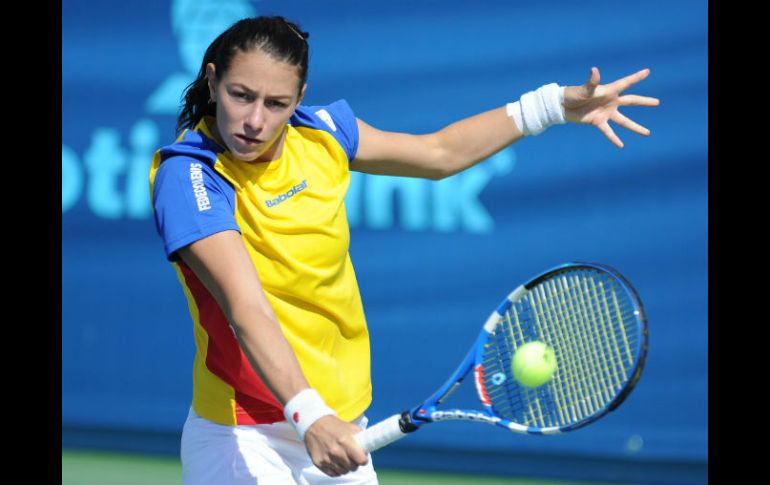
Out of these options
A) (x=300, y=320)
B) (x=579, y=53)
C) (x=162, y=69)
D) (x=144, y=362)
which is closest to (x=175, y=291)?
(x=144, y=362)

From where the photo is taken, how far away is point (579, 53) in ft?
15.4

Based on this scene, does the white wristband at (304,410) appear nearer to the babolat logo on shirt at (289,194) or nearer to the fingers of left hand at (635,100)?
the babolat logo on shirt at (289,194)

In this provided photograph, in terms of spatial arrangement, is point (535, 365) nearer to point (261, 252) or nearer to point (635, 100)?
point (261, 252)

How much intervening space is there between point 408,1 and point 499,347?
2443 millimetres

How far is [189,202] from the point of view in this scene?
2.57 meters

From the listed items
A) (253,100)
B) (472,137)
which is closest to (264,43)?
(253,100)

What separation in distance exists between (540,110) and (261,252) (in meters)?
0.90

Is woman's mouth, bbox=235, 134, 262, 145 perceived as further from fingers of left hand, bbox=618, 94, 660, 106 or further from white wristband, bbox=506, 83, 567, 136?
fingers of left hand, bbox=618, 94, 660, 106

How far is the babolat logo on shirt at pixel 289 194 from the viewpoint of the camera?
9.01 feet

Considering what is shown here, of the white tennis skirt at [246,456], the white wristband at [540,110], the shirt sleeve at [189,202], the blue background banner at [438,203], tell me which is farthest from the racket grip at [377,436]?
the blue background banner at [438,203]

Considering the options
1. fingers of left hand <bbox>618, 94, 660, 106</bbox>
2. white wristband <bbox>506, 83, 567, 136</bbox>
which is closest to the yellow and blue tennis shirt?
white wristband <bbox>506, 83, 567, 136</bbox>

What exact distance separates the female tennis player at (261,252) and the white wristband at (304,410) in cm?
1

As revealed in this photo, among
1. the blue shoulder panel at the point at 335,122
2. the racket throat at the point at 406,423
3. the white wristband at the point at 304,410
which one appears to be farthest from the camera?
the blue shoulder panel at the point at 335,122
